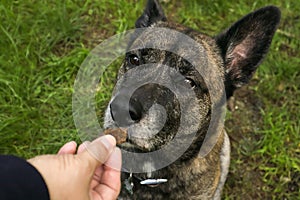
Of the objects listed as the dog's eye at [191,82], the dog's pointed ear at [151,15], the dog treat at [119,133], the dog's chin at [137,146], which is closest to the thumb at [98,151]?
the dog treat at [119,133]

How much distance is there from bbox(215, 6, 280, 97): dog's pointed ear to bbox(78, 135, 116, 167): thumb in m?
1.17

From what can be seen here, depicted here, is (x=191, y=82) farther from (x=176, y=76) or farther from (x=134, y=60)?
(x=134, y=60)

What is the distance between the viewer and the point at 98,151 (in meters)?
2.43

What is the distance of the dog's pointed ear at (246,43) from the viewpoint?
3170mm

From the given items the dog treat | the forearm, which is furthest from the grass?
the forearm

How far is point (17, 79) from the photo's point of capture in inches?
171

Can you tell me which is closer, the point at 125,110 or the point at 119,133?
the point at 125,110

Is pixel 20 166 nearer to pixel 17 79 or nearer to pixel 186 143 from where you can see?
pixel 186 143

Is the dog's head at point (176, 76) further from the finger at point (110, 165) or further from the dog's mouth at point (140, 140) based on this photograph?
the finger at point (110, 165)

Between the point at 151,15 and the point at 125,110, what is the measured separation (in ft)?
3.77

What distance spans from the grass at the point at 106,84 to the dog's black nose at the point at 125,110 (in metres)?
1.48

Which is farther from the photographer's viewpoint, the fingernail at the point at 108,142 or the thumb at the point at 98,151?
the fingernail at the point at 108,142

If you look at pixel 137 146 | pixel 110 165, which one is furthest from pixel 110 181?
pixel 137 146

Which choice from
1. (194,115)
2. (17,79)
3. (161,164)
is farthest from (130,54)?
(17,79)
